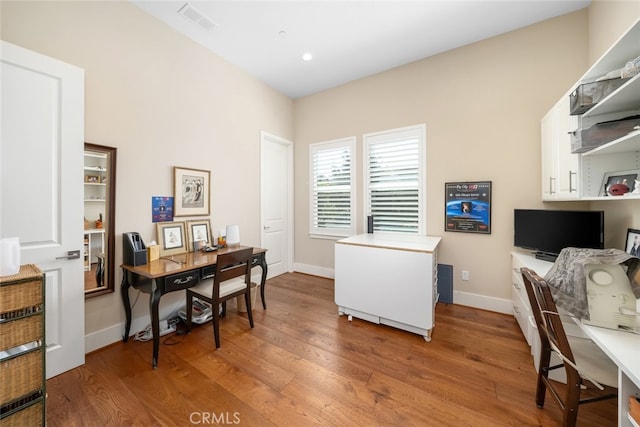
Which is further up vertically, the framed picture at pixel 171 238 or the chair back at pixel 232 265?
the framed picture at pixel 171 238

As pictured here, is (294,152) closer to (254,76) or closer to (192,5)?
(254,76)

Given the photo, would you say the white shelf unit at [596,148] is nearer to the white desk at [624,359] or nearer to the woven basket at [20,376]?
the white desk at [624,359]

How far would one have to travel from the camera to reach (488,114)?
9.02 feet

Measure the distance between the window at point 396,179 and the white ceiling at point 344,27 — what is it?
3.34 ft

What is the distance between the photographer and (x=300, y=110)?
13.9ft

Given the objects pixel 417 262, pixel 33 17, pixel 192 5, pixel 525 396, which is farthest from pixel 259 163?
pixel 525 396

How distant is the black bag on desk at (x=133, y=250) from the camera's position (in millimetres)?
2090

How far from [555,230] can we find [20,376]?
13.2ft

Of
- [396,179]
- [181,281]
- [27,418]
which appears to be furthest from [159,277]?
[396,179]

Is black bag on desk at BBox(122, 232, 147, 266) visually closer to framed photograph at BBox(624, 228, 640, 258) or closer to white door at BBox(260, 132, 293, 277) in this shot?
white door at BBox(260, 132, 293, 277)

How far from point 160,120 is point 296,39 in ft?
5.89

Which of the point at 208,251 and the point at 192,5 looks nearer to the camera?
the point at 192,5

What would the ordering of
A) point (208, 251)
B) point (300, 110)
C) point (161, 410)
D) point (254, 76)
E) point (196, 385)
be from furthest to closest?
1. point (300, 110)
2. point (254, 76)
3. point (208, 251)
4. point (196, 385)
5. point (161, 410)

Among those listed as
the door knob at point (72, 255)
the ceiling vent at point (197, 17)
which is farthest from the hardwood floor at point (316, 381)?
the ceiling vent at point (197, 17)
